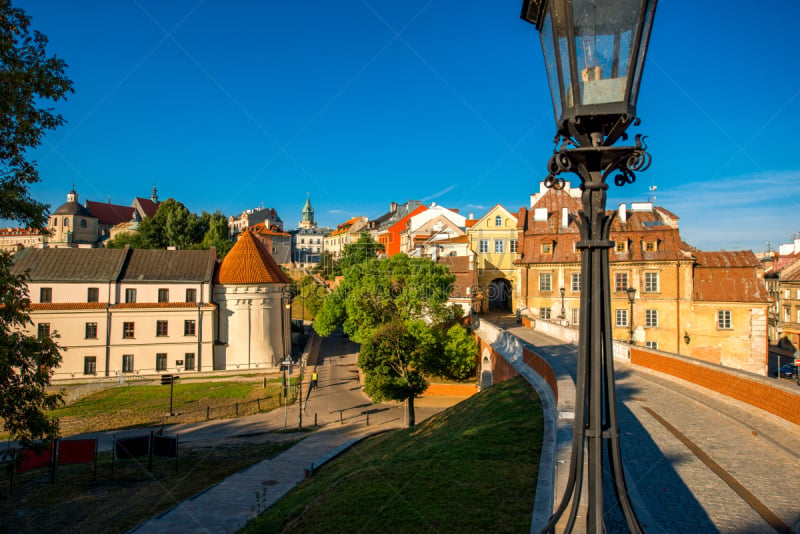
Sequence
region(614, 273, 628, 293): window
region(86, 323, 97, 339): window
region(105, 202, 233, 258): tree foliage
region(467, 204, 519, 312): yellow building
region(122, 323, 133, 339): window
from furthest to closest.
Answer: region(105, 202, 233, 258): tree foliage < region(467, 204, 519, 312): yellow building < region(614, 273, 628, 293): window < region(122, 323, 133, 339): window < region(86, 323, 97, 339): window

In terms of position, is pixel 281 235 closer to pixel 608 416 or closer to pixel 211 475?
pixel 211 475

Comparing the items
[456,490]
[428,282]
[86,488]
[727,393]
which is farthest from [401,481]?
[428,282]

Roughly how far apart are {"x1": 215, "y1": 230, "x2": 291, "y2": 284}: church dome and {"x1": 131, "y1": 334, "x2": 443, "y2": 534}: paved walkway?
777 centimetres

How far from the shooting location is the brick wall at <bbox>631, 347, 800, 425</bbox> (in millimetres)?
11188

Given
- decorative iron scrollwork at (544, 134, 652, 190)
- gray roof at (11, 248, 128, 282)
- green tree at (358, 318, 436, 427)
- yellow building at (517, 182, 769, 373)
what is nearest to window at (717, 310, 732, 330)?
yellow building at (517, 182, 769, 373)

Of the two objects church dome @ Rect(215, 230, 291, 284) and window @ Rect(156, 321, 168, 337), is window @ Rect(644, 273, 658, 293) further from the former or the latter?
window @ Rect(156, 321, 168, 337)

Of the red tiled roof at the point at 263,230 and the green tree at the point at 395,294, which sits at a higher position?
the red tiled roof at the point at 263,230

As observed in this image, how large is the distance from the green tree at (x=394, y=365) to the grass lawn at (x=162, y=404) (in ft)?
22.2

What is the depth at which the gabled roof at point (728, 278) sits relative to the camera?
35.9m

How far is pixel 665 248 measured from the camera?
3866 centimetres

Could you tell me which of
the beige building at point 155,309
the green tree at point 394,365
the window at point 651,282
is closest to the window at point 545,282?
the window at point 651,282

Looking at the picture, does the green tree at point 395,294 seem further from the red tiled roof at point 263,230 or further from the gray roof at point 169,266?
the red tiled roof at point 263,230

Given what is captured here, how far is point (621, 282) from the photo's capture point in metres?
39.2

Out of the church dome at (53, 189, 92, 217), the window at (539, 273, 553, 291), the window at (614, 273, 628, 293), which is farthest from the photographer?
the church dome at (53, 189, 92, 217)
